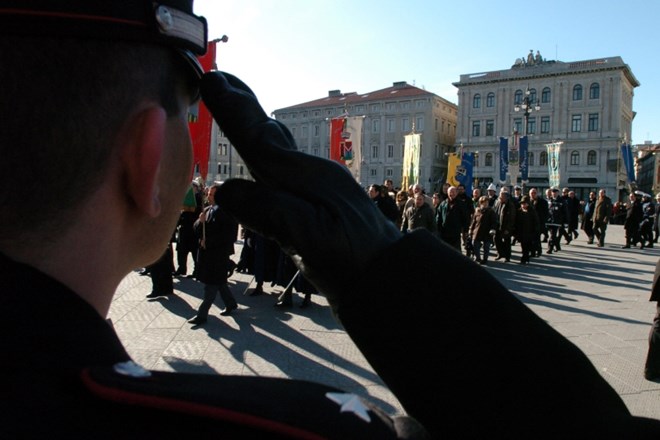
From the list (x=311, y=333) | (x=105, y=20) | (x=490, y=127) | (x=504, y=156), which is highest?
(x=490, y=127)

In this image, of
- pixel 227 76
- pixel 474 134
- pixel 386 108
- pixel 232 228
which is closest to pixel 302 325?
pixel 232 228

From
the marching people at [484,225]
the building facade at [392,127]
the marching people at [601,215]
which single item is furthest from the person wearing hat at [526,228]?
the building facade at [392,127]

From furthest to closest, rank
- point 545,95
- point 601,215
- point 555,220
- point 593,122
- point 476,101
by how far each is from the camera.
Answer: point 476,101
point 545,95
point 593,122
point 601,215
point 555,220

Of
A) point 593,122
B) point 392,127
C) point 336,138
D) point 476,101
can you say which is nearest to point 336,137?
point 336,138

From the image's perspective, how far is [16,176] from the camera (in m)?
0.64

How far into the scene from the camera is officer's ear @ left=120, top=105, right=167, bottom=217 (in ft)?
2.30

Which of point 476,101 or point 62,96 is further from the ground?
point 476,101

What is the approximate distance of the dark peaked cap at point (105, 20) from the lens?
63cm

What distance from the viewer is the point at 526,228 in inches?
469

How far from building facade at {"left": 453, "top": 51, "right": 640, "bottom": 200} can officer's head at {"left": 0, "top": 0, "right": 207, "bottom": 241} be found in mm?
54570

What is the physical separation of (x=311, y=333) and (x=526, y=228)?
26.5 feet

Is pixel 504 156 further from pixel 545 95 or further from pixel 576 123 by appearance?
pixel 545 95

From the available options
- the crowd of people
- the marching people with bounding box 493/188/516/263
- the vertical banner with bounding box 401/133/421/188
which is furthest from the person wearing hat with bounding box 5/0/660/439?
the vertical banner with bounding box 401/133/421/188

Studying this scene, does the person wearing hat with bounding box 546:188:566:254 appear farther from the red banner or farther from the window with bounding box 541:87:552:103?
the window with bounding box 541:87:552:103
